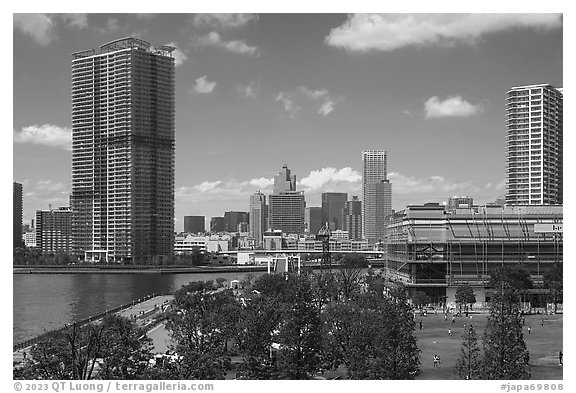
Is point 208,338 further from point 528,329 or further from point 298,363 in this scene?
point 528,329

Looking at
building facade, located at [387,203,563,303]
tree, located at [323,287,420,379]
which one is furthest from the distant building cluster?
tree, located at [323,287,420,379]

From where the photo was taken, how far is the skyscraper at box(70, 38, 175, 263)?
1523 inches

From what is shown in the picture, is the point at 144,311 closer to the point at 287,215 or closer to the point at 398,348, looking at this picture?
the point at 398,348

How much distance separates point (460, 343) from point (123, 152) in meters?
31.3

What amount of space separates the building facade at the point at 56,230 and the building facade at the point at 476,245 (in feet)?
90.3

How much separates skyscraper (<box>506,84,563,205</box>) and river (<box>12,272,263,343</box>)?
544 inches

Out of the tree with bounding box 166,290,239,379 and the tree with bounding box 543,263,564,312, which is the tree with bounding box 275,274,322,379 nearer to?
the tree with bounding box 166,290,239,379

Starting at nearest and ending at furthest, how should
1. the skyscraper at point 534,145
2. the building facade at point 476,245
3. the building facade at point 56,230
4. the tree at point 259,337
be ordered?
the tree at point 259,337 < the building facade at point 476,245 < the skyscraper at point 534,145 < the building facade at point 56,230

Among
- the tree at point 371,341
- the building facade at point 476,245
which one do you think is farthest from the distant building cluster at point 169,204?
the tree at point 371,341

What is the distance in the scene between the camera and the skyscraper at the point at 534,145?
2942 cm

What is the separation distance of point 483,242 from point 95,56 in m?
27.7

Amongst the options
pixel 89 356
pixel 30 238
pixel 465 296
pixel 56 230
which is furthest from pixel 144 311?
pixel 30 238

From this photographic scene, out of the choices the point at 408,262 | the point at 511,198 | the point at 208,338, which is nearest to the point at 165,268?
the point at 511,198

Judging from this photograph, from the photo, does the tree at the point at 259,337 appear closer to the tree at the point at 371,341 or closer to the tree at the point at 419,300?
the tree at the point at 371,341
